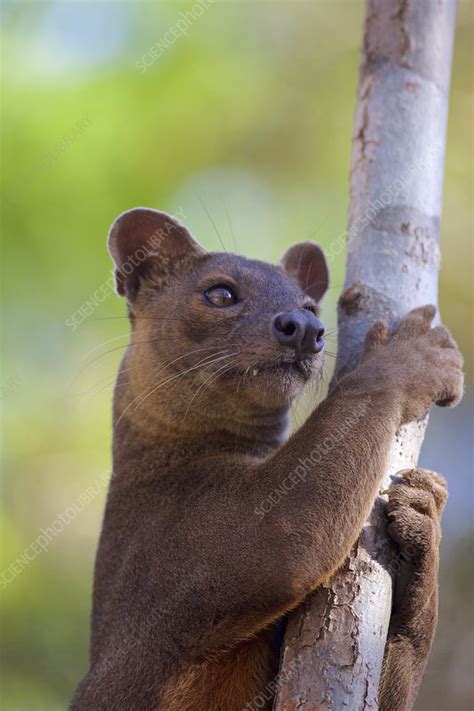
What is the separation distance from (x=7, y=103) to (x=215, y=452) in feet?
29.2

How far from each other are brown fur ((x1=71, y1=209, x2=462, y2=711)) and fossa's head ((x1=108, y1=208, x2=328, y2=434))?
15 mm

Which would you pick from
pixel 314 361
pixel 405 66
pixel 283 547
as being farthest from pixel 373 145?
pixel 283 547

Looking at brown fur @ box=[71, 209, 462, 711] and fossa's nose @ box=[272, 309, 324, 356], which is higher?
fossa's nose @ box=[272, 309, 324, 356]

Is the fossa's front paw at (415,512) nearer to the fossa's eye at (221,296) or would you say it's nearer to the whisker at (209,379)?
the whisker at (209,379)

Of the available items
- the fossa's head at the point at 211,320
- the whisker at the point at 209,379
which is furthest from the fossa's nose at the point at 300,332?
the whisker at the point at 209,379

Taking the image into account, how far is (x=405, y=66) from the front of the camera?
226 inches

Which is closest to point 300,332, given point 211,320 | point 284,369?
point 284,369

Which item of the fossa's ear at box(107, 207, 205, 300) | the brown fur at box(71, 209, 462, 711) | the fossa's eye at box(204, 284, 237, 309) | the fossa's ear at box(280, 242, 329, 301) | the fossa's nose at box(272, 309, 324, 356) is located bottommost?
the brown fur at box(71, 209, 462, 711)

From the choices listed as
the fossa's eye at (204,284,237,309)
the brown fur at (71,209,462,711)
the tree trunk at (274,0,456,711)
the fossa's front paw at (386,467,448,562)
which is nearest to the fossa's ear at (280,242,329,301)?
the brown fur at (71,209,462,711)

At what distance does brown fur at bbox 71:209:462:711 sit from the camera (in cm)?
474

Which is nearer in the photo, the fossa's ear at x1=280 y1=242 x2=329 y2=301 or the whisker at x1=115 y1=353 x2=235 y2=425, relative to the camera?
the whisker at x1=115 y1=353 x2=235 y2=425

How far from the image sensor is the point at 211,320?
5.86 meters

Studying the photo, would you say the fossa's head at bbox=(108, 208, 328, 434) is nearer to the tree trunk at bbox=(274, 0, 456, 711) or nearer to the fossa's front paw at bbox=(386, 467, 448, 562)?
the tree trunk at bbox=(274, 0, 456, 711)

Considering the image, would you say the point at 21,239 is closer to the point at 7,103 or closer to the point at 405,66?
the point at 7,103
